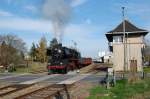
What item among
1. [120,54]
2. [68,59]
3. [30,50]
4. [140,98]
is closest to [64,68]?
[68,59]

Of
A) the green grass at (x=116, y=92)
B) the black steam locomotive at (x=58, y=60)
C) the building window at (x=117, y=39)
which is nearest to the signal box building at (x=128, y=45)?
the building window at (x=117, y=39)

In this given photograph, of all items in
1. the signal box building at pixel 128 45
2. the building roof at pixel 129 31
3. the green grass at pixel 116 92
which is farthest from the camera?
the building roof at pixel 129 31

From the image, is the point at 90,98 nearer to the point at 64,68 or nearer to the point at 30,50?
the point at 64,68

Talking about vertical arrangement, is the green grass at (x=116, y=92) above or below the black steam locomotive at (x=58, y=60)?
below

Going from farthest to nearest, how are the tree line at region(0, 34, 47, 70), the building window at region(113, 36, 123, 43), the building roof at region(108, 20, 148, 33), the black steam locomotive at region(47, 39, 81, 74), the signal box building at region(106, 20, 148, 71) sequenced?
the tree line at region(0, 34, 47, 70)
the building window at region(113, 36, 123, 43)
the building roof at region(108, 20, 148, 33)
the signal box building at region(106, 20, 148, 71)
the black steam locomotive at region(47, 39, 81, 74)

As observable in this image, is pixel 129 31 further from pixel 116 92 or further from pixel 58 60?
pixel 116 92

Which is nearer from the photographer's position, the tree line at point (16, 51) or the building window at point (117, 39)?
the building window at point (117, 39)

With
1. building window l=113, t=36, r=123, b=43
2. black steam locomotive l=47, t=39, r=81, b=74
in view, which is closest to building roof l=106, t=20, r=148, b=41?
building window l=113, t=36, r=123, b=43

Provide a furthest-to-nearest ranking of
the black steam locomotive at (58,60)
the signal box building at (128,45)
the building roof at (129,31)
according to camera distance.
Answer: the building roof at (129,31), the signal box building at (128,45), the black steam locomotive at (58,60)

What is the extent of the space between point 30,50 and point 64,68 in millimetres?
87258

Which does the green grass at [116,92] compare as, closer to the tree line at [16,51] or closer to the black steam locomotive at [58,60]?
the black steam locomotive at [58,60]

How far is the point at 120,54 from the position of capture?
59406 millimetres

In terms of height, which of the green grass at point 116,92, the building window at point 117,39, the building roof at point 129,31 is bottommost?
the green grass at point 116,92

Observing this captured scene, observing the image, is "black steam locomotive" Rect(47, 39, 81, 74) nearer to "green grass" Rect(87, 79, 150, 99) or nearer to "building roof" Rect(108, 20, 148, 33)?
"building roof" Rect(108, 20, 148, 33)
